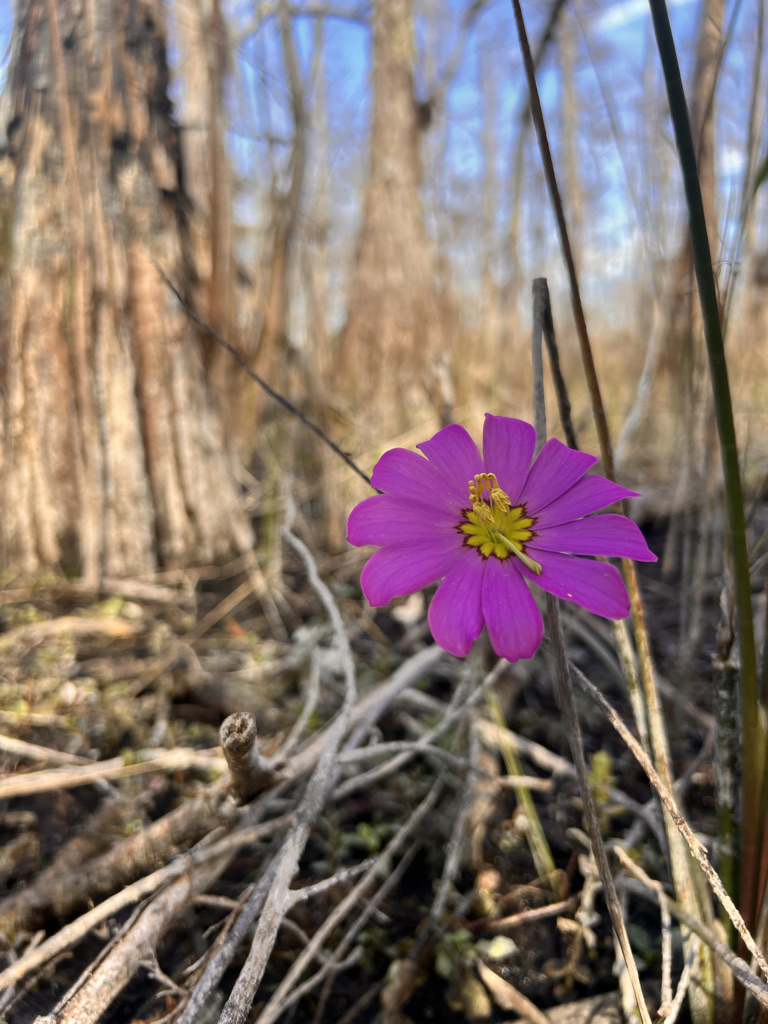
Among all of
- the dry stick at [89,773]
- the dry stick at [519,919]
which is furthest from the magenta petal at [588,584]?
the dry stick at [89,773]

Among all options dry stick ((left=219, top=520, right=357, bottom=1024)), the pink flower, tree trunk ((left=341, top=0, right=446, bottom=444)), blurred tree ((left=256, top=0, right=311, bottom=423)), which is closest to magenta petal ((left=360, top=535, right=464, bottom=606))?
the pink flower

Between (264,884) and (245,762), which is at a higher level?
(245,762)

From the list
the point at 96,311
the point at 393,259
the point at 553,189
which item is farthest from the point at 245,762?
the point at 393,259

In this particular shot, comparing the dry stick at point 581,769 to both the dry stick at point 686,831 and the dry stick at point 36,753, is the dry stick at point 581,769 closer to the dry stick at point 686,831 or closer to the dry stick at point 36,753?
the dry stick at point 686,831

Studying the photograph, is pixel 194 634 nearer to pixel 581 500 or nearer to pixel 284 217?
pixel 284 217

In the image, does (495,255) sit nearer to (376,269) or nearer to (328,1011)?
(376,269)

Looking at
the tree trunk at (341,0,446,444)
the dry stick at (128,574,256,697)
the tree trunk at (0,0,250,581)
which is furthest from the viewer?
the tree trunk at (341,0,446,444)

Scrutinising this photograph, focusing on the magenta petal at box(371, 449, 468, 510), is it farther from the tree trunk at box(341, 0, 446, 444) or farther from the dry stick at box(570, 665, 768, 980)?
the tree trunk at box(341, 0, 446, 444)
